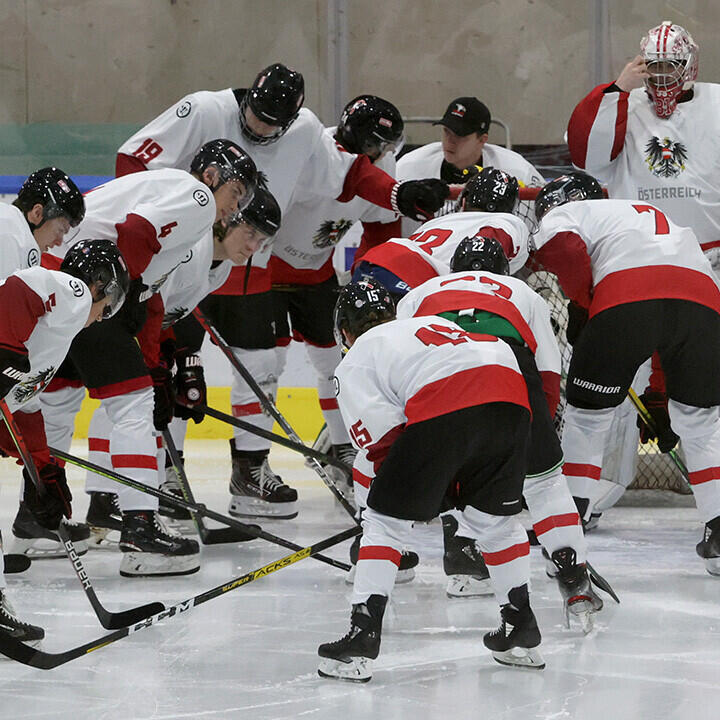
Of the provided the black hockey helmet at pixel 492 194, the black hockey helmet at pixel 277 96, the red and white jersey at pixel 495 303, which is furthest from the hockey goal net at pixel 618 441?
the red and white jersey at pixel 495 303

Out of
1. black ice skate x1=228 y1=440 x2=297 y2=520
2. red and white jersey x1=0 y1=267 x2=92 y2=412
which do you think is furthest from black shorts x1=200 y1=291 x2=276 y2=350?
red and white jersey x1=0 y1=267 x2=92 y2=412

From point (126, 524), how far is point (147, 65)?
3751 millimetres

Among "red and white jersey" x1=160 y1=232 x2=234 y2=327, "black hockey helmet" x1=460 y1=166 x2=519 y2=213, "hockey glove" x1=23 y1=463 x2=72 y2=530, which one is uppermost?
"black hockey helmet" x1=460 y1=166 x2=519 y2=213

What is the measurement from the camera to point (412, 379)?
7.70ft

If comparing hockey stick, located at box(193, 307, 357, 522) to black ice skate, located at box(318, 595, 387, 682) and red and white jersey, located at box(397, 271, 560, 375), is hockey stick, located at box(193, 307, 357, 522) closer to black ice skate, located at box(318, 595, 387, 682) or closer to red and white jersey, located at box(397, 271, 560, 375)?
red and white jersey, located at box(397, 271, 560, 375)

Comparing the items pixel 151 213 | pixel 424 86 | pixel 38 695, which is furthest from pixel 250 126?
pixel 424 86

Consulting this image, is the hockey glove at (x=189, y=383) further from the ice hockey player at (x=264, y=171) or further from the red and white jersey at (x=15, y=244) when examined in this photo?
the red and white jersey at (x=15, y=244)

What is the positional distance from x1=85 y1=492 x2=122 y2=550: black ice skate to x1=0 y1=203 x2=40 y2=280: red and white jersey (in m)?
0.99

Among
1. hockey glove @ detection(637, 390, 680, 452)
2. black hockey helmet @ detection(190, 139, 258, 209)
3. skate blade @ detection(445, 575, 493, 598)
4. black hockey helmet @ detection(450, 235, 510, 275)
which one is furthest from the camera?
hockey glove @ detection(637, 390, 680, 452)

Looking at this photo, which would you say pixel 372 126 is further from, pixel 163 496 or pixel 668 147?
pixel 163 496

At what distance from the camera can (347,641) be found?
2377 mm

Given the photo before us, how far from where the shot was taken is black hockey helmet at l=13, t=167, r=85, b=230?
9.25 ft

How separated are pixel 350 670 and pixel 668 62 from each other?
88.2 inches

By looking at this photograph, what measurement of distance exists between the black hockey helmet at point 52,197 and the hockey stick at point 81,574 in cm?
45
